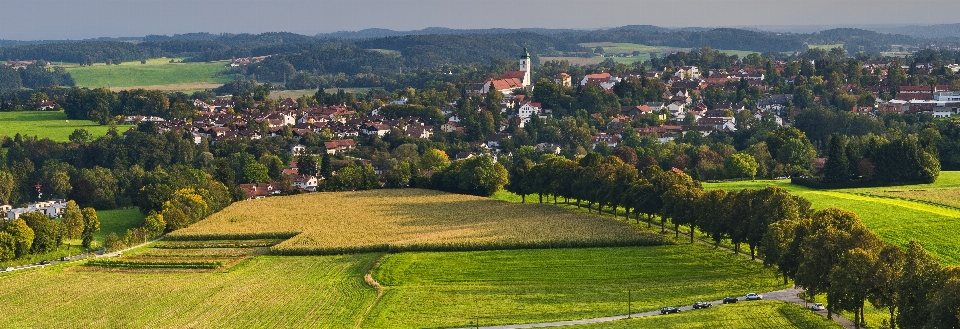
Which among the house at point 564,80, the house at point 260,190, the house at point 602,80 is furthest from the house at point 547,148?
the house at point 564,80

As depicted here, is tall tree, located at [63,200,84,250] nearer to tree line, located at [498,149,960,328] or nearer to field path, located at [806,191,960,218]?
tree line, located at [498,149,960,328]

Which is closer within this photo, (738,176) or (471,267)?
(471,267)

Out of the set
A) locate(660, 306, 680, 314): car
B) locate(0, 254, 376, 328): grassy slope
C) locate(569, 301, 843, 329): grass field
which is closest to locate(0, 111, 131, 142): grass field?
locate(0, 254, 376, 328): grassy slope

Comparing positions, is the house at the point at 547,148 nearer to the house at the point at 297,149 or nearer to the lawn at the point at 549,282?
the house at the point at 297,149

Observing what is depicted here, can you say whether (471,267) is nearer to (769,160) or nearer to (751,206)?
(751,206)

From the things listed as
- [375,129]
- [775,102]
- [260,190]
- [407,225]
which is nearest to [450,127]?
[375,129]

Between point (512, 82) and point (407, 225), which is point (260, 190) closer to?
point (407, 225)

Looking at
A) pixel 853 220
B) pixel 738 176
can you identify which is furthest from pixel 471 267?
pixel 738 176
